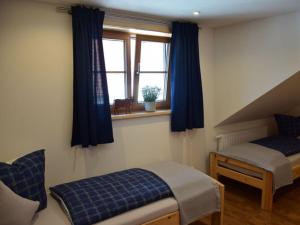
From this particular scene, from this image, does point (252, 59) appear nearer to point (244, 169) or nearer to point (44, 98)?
point (244, 169)

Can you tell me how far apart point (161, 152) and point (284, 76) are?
1570 mm

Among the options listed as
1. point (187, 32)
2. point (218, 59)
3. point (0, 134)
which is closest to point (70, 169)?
point (0, 134)

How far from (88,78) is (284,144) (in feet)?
8.54

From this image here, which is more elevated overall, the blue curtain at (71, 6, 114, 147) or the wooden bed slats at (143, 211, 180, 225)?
the blue curtain at (71, 6, 114, 147)

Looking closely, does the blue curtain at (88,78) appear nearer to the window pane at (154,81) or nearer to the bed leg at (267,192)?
the window pane at (154,81)

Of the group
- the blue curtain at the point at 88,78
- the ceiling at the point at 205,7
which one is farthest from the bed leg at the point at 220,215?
the ceiling at the point at 205,7

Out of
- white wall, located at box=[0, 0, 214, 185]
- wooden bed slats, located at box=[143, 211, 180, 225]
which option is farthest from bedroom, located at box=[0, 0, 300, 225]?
wooden bed slats, located at box=[143, 211, 180, 225]

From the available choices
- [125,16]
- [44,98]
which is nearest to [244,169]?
[125,16]

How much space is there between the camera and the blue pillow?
3814 millimetres

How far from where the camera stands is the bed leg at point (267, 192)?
9.32 ft

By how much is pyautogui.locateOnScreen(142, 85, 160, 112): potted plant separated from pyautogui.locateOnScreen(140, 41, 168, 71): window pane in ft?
0.80

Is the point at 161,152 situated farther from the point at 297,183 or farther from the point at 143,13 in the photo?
the point at 297,183

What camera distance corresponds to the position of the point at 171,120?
3105 millimetres

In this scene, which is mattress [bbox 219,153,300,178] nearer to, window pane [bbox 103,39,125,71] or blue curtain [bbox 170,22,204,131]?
blue curtain [bbox 170,22,204,131]
